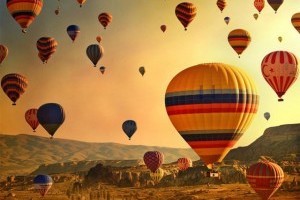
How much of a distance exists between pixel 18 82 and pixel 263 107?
36.7 feet

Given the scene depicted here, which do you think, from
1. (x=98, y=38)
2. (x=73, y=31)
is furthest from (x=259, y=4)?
(x=73, y=31)

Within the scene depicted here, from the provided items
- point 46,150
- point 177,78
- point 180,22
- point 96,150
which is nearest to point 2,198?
point 180,22

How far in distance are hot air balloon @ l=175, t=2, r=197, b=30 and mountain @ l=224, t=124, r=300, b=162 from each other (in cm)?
2738

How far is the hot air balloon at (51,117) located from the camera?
3053 centimetres

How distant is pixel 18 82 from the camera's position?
3080 cm

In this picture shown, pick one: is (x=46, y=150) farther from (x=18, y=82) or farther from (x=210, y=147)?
(x=210, y=147)

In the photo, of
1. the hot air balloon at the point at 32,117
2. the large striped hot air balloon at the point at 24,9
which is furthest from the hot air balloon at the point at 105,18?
the large striped hot air balloon at the point at 24,9

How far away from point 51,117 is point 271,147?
35.8 m

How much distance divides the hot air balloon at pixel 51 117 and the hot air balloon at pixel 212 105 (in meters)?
7.34

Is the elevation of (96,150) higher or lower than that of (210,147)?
higher

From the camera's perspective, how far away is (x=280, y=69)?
2788 centimetres

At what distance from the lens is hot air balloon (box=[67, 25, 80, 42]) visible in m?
33.9

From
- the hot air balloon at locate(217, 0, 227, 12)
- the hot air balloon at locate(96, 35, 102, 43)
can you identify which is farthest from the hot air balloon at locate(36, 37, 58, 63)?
the hot air balloon at locate(217, 0, 227, 12)

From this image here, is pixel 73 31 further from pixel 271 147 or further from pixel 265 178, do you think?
pixel 271 147
